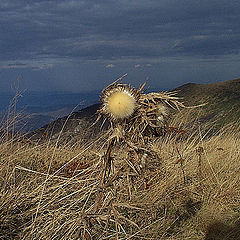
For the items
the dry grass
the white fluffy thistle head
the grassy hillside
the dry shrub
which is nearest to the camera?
the white fluffy thistle head

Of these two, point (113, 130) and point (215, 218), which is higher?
point (113, 130)

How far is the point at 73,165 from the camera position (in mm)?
4793

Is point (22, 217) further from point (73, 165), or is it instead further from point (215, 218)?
point (215, 218)

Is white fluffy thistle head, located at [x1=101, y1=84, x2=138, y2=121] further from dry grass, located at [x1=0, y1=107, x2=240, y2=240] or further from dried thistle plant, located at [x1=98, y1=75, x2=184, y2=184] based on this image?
dry grass, located at [x1=0, y1=107, x2=240, y2=240]

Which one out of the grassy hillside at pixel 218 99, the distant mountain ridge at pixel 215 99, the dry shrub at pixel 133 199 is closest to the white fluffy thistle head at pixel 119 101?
the dry shrub at pixel 133 199

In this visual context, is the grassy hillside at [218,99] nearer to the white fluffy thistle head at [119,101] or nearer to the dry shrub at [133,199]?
the dry shrub at [133,199]

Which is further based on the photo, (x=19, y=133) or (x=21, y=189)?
(x=19, y=133)

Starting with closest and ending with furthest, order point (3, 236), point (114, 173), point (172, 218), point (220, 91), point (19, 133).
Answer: point (114, 173) → point (3, 236) → point (172, 218) → point (19, 133) → point (220, 91)

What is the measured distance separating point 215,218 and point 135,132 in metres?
2.03

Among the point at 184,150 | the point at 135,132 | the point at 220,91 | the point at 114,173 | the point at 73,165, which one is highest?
the point at 135,132

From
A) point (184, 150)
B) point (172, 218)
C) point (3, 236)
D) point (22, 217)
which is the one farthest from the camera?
point (184, 150)

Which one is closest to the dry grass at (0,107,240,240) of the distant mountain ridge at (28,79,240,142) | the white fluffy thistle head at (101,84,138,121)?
the white fluffy thistle head at (101,84,138,121)

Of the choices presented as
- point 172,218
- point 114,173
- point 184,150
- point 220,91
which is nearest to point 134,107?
point 114,173

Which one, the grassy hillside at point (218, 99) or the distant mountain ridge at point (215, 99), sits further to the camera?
the distant mountain ridge at point (215, 99)
